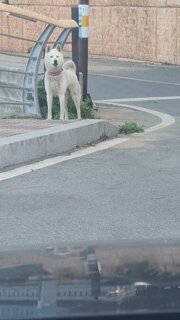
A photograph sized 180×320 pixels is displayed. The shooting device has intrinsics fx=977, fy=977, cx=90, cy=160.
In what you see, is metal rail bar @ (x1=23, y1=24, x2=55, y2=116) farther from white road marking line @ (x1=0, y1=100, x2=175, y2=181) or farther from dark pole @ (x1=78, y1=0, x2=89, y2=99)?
white road marking line @ (x1=0, y1=100, x2=175, y2=181)

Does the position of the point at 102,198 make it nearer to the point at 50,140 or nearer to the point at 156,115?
the point at 50,140

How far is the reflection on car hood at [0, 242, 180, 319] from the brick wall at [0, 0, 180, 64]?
32.7 m

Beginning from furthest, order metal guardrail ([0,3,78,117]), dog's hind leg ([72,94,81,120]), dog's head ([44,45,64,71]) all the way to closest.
Answer: metal guardrail ([0,3,78,117])
dog's hind leg ([72,94,81,120])
dog's head ([44,45,64,71])

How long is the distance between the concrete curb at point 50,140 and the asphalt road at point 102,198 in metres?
0.47

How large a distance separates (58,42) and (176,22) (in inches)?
798

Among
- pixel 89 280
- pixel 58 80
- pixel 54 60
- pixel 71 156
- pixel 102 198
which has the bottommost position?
pixel 102 198

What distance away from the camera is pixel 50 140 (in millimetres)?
12758

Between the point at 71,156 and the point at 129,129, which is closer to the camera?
the point at 71,156

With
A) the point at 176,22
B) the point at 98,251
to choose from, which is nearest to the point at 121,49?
the point at 176,22

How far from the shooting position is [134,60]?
3834 centimetres

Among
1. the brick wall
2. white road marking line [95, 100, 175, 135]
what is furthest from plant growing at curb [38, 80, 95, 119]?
the brick wall

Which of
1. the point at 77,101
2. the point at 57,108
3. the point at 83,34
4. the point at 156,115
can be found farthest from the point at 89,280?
the point at 156,115

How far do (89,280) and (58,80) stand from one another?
12.4 metres

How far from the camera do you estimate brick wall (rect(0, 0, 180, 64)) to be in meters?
36.2
